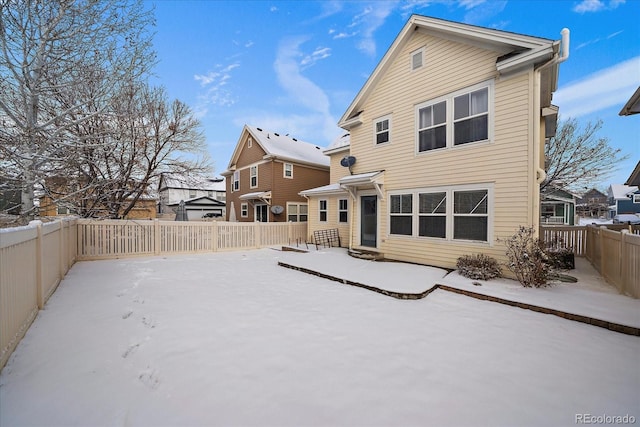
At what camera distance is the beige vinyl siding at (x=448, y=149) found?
5.93 m

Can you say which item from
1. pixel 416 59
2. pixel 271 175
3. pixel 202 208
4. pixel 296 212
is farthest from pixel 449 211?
pixel 202 208

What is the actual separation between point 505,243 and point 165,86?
15.2 meters

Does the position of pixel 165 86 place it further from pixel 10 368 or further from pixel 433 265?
pixel 433 265

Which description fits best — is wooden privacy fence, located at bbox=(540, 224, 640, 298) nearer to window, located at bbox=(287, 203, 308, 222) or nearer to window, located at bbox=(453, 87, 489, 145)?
window, located at bbox=(453, 87, 489, 145)

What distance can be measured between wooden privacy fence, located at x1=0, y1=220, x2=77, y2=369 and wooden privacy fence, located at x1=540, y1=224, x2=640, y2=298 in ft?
28.0

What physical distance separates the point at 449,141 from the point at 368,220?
371cm

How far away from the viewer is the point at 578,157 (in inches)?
605

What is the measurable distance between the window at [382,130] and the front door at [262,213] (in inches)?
375

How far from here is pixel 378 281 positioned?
18.6 feet

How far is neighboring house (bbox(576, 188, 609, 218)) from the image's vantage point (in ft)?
112

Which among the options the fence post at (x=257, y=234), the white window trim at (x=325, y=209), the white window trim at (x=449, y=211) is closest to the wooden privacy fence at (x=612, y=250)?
the white window trim at (x=449, y=211)

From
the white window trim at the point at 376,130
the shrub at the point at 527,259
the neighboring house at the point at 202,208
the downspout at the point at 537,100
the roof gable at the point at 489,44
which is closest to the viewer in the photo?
the shrub at the point at 527,259

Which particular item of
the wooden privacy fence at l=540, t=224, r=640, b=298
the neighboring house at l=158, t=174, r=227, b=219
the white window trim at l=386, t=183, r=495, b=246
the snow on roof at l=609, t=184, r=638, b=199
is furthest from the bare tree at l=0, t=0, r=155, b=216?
the snow on roof at l=609, t=184, r=638, b=199

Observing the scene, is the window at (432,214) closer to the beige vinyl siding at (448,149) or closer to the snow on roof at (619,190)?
the beige vinyl siding at (448,149)
